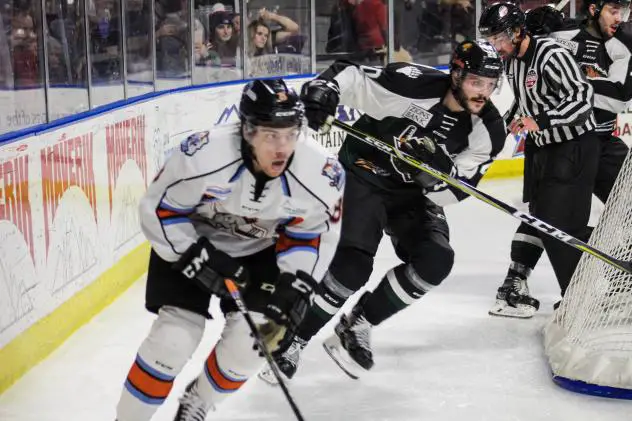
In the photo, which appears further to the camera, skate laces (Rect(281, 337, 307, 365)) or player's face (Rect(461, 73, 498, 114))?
skate laces (Rect(281, 337, 307, 365))

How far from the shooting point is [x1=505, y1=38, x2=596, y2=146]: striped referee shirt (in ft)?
13.2

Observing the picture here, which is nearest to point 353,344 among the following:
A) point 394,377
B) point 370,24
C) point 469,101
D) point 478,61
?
point 394,377

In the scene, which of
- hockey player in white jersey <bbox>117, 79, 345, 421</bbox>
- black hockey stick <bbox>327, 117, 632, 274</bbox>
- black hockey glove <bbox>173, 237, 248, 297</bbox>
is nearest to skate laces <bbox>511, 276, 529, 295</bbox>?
black hockey stick <bbox>327, 117, 632, 274</bbox>

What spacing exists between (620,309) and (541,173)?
83cm

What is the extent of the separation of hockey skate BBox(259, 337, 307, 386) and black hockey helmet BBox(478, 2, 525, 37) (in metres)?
1.38

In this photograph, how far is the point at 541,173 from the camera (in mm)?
4293

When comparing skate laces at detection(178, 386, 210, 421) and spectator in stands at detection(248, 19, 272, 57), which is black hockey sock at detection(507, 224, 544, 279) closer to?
skate laces at detection(178, 386, 210, 421)

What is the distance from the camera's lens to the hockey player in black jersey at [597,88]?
450 centimetres

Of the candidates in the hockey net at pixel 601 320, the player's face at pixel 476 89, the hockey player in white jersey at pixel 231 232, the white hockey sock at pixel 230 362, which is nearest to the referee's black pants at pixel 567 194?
the hockey net at pixel 601 320

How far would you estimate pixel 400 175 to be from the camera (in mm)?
3582

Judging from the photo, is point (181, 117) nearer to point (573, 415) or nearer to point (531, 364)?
point (531, 364)

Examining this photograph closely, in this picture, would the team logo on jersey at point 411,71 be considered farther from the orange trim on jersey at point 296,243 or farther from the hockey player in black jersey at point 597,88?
the hockey player in black jersey at point 597,88

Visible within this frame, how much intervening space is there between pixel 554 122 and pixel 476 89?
720mm

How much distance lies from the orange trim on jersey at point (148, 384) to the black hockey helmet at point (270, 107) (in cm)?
63
